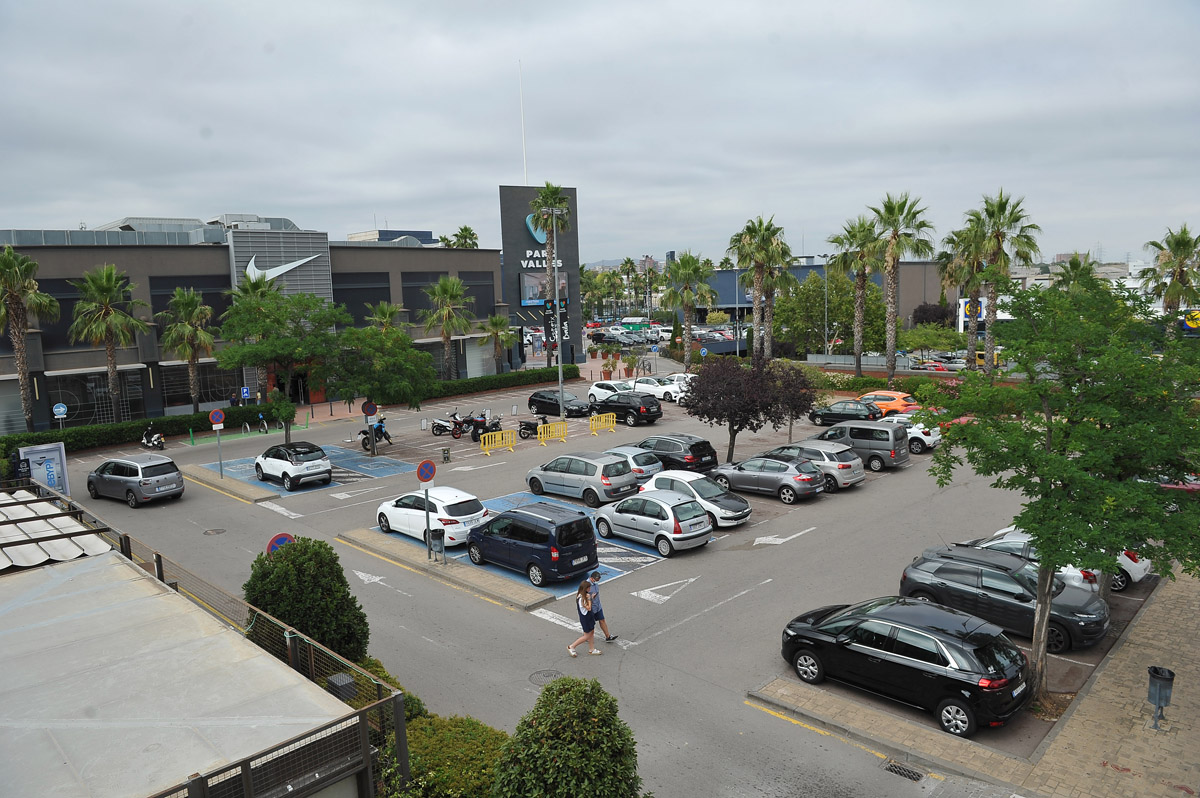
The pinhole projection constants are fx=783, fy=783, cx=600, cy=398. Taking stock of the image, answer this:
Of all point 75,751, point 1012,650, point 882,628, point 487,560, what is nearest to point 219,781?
point 75,751

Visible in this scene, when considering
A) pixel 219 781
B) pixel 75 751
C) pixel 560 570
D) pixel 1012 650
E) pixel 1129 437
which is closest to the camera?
pixel 219 781

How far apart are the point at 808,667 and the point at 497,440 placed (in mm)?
22042

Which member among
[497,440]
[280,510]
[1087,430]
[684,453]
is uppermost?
[1087,430]

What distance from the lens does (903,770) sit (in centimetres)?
964

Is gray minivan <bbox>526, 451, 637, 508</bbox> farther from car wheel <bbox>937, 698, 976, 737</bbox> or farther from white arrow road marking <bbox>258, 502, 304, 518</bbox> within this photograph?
car wheel <bbox>937, 698, 976, 737</bbox>

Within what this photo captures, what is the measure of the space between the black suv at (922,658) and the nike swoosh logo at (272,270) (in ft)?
122

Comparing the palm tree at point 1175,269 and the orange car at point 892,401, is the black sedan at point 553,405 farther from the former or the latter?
the palm tree at point 1175,269

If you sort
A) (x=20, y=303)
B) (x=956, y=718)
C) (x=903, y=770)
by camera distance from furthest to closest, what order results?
(x=20, y=303) < (x=956, y=718) < (x=903, y=770)

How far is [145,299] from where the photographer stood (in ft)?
129

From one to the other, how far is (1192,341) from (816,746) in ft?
25.3

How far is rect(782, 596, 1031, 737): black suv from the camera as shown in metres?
10.2

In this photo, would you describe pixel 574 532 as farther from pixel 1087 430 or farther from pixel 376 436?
pixel 376 436

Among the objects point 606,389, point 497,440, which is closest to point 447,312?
point 606,389

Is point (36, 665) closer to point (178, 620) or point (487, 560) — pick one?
point (178, 620)
